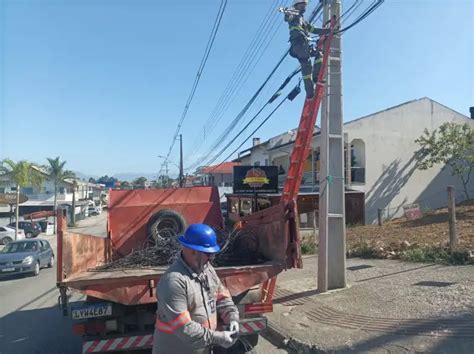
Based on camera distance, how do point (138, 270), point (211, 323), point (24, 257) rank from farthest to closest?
1. point (24, 257)
2. point (138, 270)
3. point (211, 323)

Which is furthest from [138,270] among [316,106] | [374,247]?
[374,247]

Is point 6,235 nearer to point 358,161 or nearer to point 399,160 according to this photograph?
point 358,161

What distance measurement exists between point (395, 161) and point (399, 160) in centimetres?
31

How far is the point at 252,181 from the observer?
10930 millimetres

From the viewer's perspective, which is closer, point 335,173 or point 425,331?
point 425,331

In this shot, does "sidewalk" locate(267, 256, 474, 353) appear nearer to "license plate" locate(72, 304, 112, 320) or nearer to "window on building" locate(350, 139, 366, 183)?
"license plate" locate(72, 304, 112, 320)

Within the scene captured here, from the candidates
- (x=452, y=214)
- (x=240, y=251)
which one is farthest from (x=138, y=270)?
(x=452, y=214)

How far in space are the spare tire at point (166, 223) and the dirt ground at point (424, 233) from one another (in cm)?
650

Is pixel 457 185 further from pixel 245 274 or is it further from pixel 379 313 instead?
pixel 245 274

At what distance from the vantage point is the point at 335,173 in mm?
8906

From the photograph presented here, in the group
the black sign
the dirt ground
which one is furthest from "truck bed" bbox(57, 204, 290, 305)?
the dirt ground

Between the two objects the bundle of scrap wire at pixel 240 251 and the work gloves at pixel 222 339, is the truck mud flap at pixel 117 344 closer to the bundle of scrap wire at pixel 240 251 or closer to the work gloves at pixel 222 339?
the bundle of scrap wire at pixel 240 251

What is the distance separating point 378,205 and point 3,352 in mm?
22490

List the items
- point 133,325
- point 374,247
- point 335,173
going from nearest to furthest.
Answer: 1. point 133,325
2. point 335,173
3. point 374,247
